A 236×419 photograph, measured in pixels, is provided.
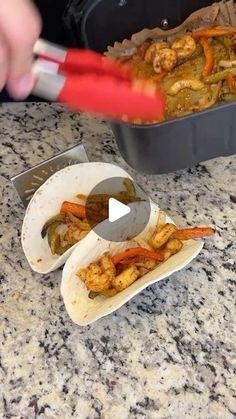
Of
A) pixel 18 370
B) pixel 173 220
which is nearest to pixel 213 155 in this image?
pixel 173 220

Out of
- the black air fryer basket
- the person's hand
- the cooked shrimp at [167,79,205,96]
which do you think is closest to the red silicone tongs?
the person's hand

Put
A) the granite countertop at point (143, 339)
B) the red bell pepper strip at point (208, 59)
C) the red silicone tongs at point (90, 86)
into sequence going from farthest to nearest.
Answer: the red bell pepper strip at point (208, 59) < the granite countertop at point (143, 339) < the red silicone tongs at point (90, 86)

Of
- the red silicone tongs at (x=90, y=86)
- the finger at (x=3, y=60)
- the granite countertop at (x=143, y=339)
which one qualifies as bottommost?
the granite countertop at (x=143, y=339)

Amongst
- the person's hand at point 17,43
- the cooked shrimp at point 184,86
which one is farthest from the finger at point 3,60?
the cooked shrimp at point 184,86

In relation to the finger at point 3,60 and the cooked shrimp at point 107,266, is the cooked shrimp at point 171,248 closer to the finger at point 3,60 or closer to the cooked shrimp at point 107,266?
the cooked shrimp at point 107,266

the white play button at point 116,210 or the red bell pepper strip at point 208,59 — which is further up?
the red bell pepper strip at point 208,59

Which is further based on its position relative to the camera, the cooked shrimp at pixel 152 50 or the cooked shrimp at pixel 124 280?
the cooked shrimp at pixel 152 50

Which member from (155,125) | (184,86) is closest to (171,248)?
(155,125)

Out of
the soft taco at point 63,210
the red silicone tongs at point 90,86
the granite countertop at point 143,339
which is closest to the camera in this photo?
the red silicone tongs at point 90,86
